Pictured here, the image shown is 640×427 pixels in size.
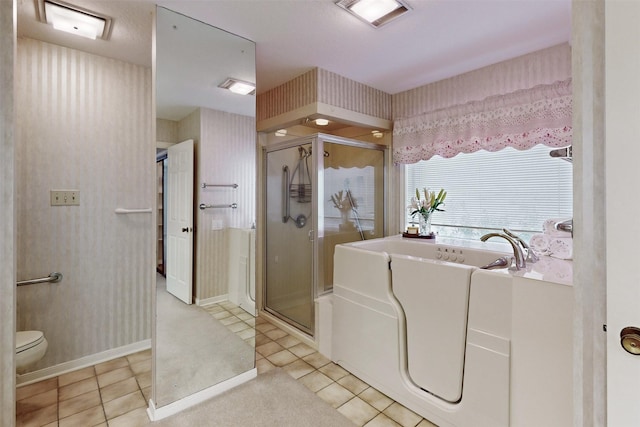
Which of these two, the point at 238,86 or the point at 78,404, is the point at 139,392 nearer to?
the point at 78,404

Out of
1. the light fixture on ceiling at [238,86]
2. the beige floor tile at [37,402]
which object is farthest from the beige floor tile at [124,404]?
the light fixture on ceiling at [238,86]

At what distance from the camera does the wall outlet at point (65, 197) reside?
7.14ft

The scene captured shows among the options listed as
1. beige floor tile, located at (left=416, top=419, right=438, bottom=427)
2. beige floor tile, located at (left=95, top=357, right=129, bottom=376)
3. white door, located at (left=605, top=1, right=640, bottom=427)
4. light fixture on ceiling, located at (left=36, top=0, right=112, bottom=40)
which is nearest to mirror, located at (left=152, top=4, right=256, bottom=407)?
light fixture on ceiling, located at (left=36, top=0, right=112, bottom=40)

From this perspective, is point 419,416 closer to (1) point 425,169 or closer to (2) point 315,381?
(2) point 315,381

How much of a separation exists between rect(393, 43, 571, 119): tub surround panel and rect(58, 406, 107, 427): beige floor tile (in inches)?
133

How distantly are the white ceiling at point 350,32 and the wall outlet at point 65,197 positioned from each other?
1.05 meters

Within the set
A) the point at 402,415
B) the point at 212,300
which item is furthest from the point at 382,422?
the point at 212,300

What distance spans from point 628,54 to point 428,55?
1.91m

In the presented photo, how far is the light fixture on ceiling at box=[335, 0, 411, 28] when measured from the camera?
1.74m

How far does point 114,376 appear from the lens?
7.18 feet

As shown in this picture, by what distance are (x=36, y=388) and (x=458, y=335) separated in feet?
9.05

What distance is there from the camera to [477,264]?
2275 millimetres

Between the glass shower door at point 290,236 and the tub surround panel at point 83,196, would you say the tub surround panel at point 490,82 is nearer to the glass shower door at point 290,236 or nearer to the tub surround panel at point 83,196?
the glass shower door at point 290,236

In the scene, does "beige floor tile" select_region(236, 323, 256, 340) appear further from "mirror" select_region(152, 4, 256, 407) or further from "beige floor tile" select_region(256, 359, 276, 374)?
"beige floor tile" select_region(256, 359, 276, 374)
